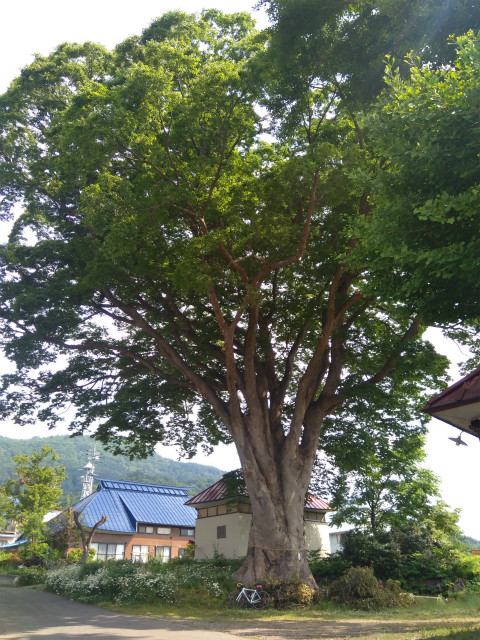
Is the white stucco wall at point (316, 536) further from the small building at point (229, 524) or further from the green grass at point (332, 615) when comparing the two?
the green grass at point (332, 615)

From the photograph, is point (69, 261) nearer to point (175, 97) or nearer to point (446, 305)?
point (175, 97)

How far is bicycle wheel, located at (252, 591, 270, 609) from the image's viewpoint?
1190 cm

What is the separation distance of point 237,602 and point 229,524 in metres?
11.8

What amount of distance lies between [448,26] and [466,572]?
54.3 feet

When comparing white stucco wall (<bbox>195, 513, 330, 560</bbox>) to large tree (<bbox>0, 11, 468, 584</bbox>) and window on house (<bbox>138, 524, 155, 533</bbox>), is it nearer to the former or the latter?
large tree (<bbox>0, 11, 468, 584</bbox>)

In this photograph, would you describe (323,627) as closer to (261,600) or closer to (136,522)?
(261,600)

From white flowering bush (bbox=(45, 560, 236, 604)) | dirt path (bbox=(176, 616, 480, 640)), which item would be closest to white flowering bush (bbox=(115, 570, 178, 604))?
white flowering bush (bbox=(45, 560, 236, 604))

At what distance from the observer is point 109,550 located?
35531 mm

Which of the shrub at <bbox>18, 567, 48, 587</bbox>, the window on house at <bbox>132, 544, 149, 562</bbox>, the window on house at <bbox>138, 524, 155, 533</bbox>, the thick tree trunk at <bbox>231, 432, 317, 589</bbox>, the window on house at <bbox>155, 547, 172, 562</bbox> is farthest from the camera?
the window on house at <bbox>155, 547, 172, 562</bbox>

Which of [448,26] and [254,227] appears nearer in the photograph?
[448,26]

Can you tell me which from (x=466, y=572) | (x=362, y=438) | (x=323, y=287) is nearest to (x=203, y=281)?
(x=323, y=287)

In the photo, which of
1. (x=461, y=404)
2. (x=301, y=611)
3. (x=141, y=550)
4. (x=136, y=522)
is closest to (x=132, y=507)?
(x=136, y=522)

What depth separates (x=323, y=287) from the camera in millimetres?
16141

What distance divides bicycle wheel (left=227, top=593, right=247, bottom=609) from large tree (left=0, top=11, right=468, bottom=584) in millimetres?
1031
